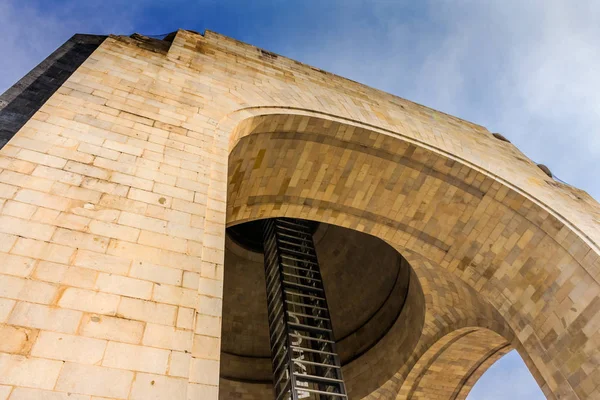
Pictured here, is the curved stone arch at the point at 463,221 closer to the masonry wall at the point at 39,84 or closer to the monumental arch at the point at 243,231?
the monumental arch at the point at 243,231

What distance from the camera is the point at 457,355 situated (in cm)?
875

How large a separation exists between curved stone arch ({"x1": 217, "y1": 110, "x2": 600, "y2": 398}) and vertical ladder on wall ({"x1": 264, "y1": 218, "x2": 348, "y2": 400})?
1.19m

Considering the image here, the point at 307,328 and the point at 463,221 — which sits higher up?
the point at 463,221

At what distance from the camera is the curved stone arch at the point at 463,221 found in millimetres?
5652

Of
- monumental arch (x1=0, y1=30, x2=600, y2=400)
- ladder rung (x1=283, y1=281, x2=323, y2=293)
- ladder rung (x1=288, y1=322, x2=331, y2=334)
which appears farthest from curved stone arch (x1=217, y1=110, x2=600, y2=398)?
ladder rung (x1=288, y1=322, x2=331, y2=334)

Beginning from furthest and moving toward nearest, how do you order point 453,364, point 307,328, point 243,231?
point 243,231, point 453,364, point 307,328

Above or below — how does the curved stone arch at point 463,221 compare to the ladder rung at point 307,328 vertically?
above

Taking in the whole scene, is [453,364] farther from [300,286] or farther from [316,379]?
[316,379]

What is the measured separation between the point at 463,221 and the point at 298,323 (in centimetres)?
310

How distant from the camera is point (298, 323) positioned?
248 inches

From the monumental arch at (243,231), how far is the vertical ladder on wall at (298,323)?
1184 millimetres

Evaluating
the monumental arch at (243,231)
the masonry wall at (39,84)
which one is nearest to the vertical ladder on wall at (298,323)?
the monumental arch at (243,231)

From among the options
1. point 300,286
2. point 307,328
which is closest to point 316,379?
point 307,328

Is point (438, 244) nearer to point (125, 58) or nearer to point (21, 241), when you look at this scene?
point (125, 58)
